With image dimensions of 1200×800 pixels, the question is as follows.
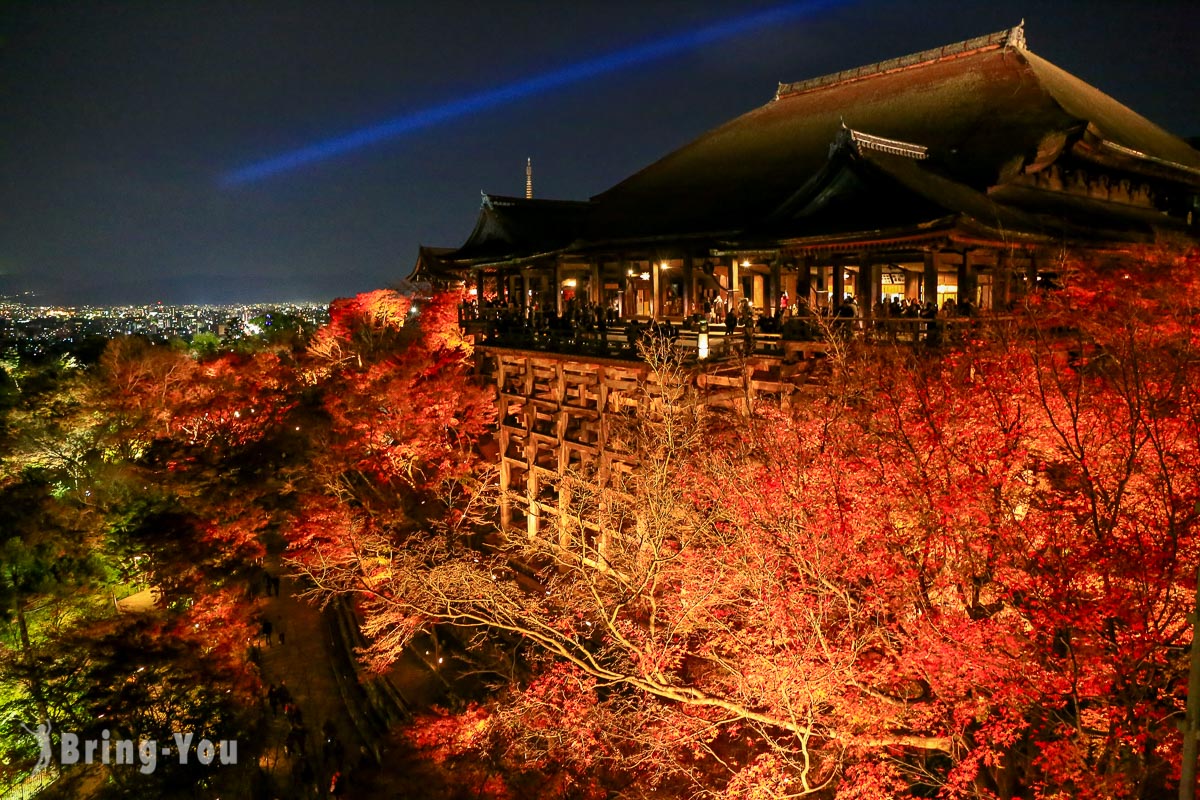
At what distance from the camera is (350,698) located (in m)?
18.1

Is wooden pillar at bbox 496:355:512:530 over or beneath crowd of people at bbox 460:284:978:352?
beneath

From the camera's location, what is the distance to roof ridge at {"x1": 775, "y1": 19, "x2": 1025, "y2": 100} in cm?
2466

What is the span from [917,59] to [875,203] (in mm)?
16145

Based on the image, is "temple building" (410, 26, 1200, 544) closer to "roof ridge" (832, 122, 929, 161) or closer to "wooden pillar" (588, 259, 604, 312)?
"roof ridge" (832, 122, 929, 161)

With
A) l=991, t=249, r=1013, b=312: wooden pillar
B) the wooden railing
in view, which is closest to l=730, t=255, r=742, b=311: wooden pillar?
the wooden railing

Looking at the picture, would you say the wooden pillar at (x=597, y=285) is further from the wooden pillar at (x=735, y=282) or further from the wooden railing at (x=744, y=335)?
the wooden pillar at (x=735, y=282)

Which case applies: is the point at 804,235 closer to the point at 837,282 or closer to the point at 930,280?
the point at 837,282

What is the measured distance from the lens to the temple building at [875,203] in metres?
15.5

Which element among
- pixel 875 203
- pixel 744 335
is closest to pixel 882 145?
pixel 875 203

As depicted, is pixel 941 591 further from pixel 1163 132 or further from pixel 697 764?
pixel 1163 132

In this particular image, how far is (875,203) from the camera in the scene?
15266 mm

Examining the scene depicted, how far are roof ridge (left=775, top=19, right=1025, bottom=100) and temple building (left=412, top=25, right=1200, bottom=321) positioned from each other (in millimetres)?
71

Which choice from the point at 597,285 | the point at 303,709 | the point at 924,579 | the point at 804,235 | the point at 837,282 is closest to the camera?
Result: the point at 924,579

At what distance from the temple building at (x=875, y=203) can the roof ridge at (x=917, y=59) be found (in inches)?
2.8
